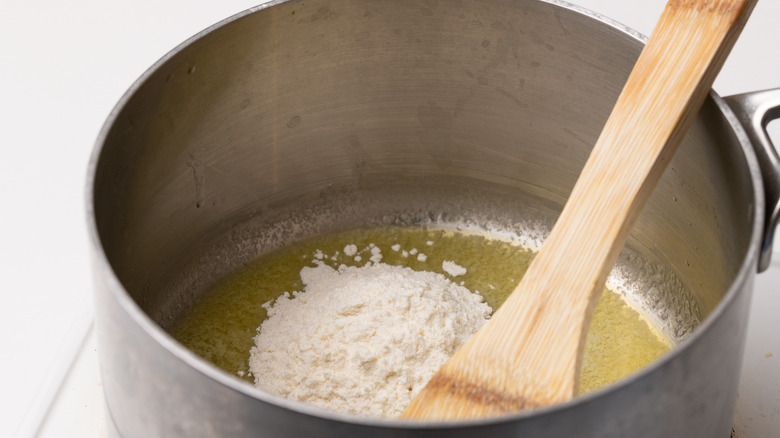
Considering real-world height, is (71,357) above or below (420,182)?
below

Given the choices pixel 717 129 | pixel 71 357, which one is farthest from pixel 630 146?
pixel 71 357

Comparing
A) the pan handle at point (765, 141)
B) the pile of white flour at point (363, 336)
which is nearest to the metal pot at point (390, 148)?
the pan handle at point (765, 141)

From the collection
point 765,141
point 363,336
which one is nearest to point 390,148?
point 363,336

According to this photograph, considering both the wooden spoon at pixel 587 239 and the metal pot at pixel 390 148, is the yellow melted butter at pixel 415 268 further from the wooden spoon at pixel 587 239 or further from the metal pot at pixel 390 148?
the wooden spoon at pixel 587 239

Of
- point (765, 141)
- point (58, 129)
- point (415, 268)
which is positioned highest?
point (765, 141)

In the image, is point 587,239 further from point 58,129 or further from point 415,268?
point 58,129

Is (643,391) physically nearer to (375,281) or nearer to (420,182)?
(375,281)

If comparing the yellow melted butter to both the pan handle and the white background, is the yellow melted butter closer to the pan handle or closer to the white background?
the white background
